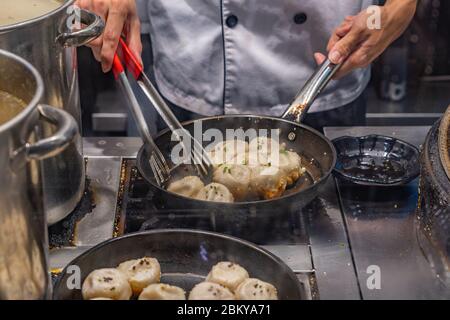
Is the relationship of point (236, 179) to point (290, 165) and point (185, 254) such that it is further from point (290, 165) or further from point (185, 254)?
point (185, 254)

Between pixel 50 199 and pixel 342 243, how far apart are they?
2.26 ft

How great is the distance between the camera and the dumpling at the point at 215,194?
1.55 metres

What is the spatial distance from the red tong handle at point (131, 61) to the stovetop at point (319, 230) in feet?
1.00

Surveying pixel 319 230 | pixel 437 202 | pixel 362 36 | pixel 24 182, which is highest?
pixel 24 182

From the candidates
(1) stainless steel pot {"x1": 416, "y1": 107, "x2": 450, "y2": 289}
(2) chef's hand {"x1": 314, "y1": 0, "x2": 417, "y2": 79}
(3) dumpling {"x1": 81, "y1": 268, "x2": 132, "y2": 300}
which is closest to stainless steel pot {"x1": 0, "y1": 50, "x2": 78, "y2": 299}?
(3) dumpling {"x1": 81, "y1": 268, "x2": 132, "y2": 300}

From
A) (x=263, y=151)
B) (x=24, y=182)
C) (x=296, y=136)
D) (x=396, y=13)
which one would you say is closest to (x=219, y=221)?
(x=263, y=151)

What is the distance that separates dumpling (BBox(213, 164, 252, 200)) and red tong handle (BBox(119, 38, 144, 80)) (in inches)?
16.0

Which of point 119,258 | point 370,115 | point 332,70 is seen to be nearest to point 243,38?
point 332,70

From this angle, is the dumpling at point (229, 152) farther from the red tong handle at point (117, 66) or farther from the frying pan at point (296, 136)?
the red tong handle at point (117, 66)

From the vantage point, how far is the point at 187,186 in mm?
1606

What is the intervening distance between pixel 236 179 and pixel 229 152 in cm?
12

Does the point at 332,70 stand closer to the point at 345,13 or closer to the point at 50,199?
the point at 345,13

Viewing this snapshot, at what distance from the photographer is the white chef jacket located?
2.25 m

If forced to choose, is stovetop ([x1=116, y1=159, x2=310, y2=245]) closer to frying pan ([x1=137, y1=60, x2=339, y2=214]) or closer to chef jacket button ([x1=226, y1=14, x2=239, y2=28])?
frying pan ([x1=137, y1=60, x2=339, y2=214])
